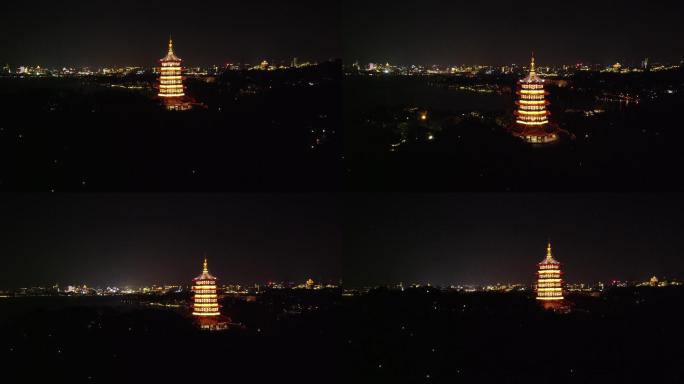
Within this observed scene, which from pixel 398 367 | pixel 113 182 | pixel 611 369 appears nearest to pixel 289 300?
pixel 398 367

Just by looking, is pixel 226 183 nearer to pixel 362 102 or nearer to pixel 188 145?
pixel 188 145

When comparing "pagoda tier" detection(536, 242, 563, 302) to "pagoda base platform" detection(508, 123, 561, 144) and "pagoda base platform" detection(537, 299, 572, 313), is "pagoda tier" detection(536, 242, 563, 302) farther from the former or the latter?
"pagoda base platform" detection(508, 123, 561, 144)

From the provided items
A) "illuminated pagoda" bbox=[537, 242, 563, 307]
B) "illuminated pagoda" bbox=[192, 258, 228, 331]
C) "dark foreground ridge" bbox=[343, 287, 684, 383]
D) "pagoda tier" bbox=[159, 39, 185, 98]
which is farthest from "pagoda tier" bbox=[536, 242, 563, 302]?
"pagoda tier" bbox=[159, 39, 185, 98]

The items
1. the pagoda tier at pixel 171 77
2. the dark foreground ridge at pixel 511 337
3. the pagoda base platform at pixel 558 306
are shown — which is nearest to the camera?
the pagoda tier at pixel 171 77

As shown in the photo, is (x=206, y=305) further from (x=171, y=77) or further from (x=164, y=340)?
(x=171, y=77)

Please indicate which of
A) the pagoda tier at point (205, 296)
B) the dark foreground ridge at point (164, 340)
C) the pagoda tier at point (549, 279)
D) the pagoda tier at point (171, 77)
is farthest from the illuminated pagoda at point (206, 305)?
the pagoda tier at point (549, 279)

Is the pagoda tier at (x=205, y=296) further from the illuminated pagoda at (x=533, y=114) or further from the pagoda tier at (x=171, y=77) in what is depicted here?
the illuminated pagoda at (x=533, y=114)
